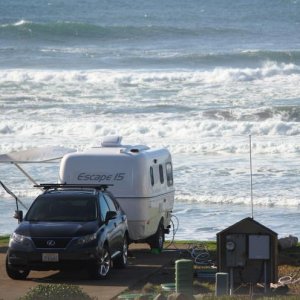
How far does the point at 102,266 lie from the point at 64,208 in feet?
3.56

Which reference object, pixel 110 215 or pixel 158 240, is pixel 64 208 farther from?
pixel 158 240

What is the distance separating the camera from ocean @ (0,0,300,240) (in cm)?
2900

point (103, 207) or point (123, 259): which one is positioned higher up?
point (103, 207)

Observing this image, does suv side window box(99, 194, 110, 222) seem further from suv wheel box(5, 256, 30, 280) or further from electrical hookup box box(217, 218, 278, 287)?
electrical hookup box box(217, 218, 278, 287)

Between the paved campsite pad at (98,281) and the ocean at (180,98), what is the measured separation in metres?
3.95

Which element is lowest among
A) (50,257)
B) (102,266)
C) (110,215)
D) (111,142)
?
(102,266)

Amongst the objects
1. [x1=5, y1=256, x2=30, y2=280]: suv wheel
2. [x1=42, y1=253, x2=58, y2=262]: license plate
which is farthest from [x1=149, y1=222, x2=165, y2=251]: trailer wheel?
[x1=42, y1=253, x2=58, y2=262]: license plate

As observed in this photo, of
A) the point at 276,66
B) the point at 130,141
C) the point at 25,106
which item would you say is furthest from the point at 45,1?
the point at 130,141

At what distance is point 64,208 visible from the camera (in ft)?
59.2

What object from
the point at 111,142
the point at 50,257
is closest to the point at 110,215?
the point at 50,257

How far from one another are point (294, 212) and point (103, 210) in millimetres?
9019

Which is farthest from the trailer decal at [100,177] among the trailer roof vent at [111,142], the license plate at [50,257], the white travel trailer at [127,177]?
the license plate at [50,257]

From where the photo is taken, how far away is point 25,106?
4847 centimetres

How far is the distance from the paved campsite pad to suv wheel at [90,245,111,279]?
0.32ft
